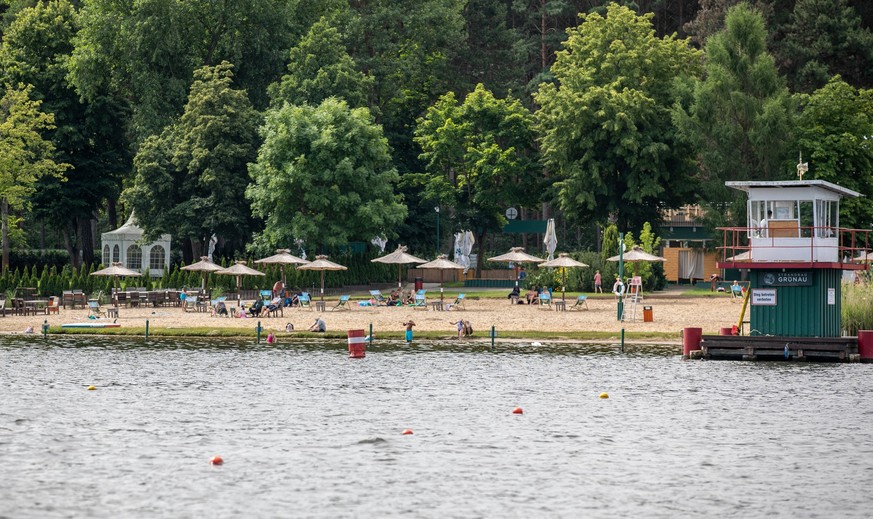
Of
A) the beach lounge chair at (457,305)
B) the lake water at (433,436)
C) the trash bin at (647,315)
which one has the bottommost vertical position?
the lake water at (433,436)

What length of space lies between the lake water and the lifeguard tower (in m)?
1.09

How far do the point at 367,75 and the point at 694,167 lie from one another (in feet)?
91.1

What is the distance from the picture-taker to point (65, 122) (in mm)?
98062

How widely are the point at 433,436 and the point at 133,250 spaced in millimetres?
66956

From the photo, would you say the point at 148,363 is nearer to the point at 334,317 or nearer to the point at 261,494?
the point at 334,317

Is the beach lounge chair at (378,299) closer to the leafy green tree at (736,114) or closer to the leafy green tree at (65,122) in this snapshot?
the leafy green tree at (736,114)

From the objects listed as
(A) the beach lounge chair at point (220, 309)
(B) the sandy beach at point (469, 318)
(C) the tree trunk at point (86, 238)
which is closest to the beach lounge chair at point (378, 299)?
(B) the sandy beach at point (469, 318)

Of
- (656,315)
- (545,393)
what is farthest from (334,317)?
(545,393)

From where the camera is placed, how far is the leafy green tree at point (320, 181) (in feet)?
280

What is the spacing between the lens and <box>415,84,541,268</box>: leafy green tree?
9644 centimetres

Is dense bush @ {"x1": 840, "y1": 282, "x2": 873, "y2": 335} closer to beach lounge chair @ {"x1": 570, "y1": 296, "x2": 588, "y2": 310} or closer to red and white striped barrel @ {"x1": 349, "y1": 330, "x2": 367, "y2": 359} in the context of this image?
beach lounge chair @ {"x1": 570, "y1": 296, "x2": 588, "y2": 310}

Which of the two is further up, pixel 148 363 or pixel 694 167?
pixel 694 167

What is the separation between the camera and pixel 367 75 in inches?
4126

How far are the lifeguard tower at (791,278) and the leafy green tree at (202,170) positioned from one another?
46578 mm
